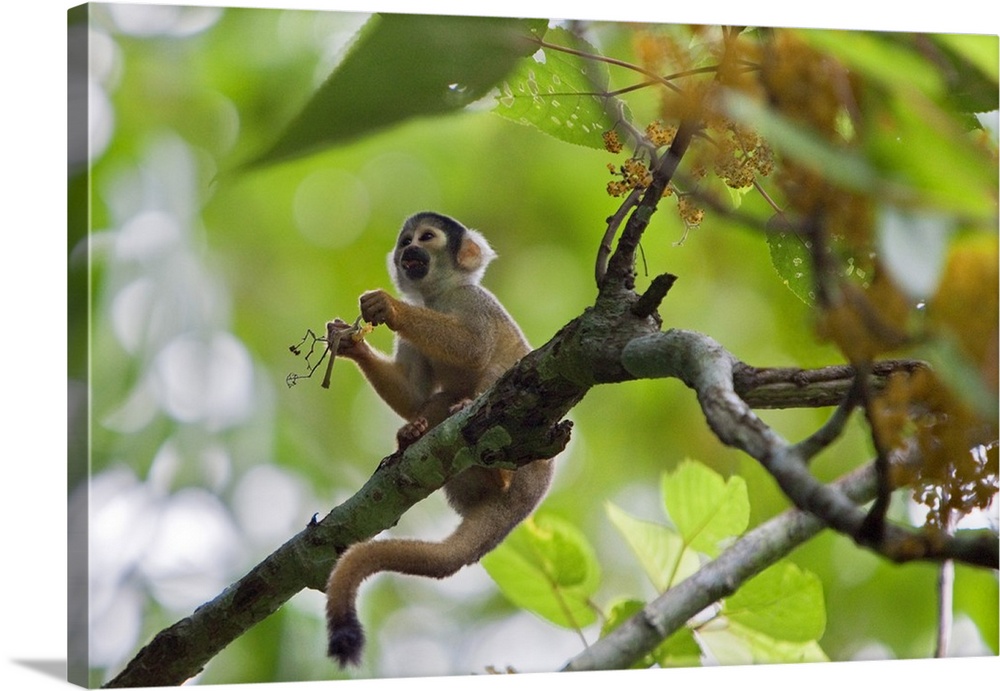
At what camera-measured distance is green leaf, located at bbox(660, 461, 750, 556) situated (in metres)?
4.44

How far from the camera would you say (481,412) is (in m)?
4.00

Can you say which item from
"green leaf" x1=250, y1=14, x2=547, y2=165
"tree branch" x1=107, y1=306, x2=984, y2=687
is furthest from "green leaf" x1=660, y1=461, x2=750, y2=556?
"green leaf" x1=250, y1=14, x2=547, y2=165

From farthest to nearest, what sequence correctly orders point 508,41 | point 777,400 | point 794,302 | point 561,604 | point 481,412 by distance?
point 794,302 → point 508,41 → point 561,604 → point 481,412 → point 777,400

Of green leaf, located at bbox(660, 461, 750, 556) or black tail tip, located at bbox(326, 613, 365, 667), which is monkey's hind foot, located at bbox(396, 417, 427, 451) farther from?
green leaf, located at bbox(660, 461, 750, 556)

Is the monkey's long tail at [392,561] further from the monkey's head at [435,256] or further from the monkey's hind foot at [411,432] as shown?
the monkey's head at [435,256]

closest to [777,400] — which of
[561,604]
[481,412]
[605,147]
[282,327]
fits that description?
[481,412]

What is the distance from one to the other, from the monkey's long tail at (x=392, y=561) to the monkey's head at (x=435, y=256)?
108cm

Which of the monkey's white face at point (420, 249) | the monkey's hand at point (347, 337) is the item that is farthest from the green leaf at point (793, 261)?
the monkey's hand at point (347, 337)

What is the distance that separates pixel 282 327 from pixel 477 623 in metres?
1.50

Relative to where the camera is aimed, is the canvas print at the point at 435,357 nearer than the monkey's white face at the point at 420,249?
Yes

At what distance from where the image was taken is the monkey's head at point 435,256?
504 cm

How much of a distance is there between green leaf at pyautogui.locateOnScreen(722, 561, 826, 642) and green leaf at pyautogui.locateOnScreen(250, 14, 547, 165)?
7.64ft

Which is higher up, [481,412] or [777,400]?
[481,412]

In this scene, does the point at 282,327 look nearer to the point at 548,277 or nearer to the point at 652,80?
the point at 548,277
